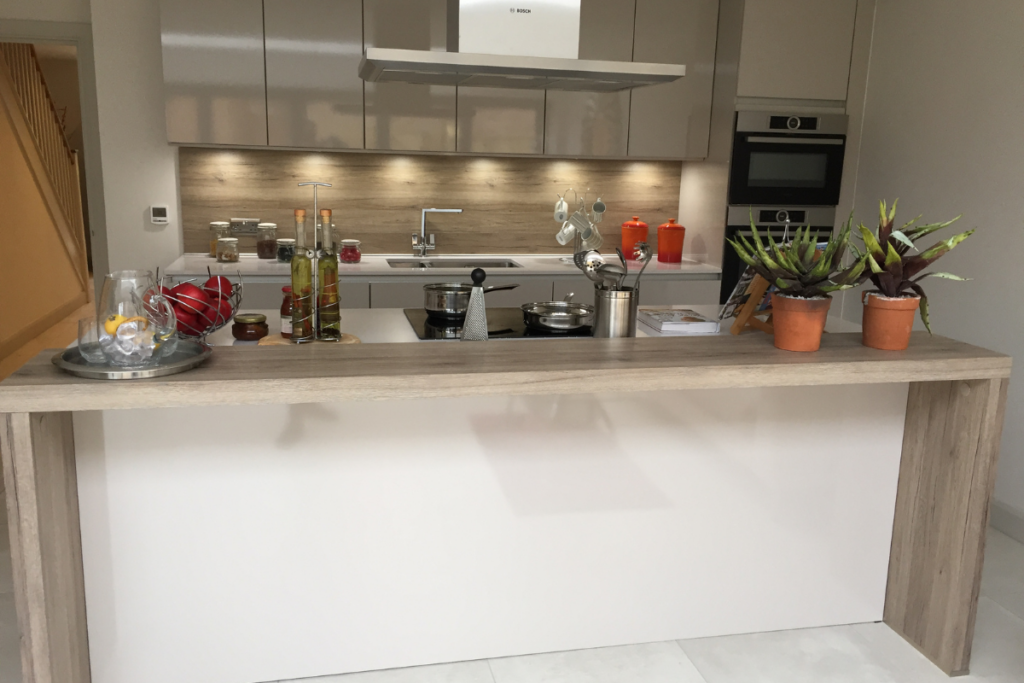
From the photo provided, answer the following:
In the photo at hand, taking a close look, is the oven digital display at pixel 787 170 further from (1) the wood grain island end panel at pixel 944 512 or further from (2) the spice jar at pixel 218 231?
(2) the spice jar at pixel 218 231

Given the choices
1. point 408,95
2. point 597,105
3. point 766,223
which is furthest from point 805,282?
point 408,95

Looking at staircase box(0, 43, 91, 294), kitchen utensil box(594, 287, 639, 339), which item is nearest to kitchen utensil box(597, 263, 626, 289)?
kitchen utensil box(594, 287, 639, 339)

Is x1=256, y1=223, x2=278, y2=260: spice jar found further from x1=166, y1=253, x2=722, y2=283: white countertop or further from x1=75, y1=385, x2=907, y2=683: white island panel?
x1=75, y1=385, x2=907, y2=683: white island panel

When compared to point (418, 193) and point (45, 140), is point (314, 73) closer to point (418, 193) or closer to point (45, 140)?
point (418, 193)

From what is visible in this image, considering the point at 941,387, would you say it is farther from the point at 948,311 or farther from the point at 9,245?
the point at 9,245

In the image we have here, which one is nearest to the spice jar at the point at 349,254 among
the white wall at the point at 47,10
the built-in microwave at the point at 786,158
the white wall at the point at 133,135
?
the white wall at the point at 133,135

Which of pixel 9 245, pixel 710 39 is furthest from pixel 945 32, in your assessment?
pixel 9 245

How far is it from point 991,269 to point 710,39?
180 cm

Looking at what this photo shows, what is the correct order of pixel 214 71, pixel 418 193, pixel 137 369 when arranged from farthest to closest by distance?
pixel 418 193
pixel 214 71
pixel 137 369

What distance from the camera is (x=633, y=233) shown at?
15.5ft

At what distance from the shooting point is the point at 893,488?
8.52 ft

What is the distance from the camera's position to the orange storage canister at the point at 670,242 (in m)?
4.60

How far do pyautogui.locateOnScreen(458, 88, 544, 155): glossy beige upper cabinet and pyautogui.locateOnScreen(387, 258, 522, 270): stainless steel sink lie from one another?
0.60 metres

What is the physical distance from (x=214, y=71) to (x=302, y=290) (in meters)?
2.13
